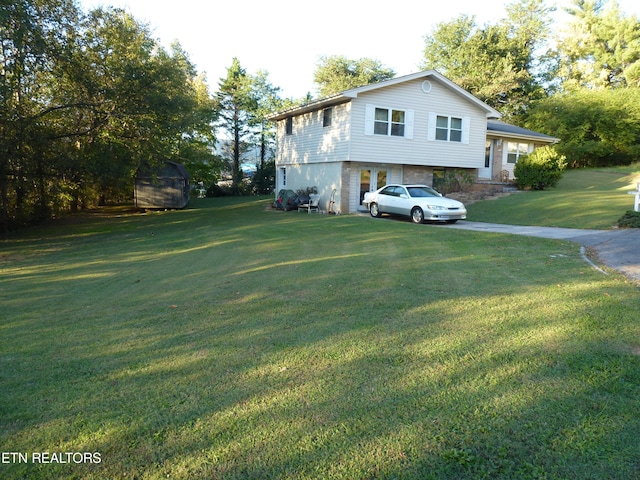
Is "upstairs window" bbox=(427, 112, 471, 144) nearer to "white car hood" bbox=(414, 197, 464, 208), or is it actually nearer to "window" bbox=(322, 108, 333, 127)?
"window" bbox=(322, 108, 333, 127)

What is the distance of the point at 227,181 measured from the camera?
46406mm

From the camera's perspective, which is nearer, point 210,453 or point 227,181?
point 210,453

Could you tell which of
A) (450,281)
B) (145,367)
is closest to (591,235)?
(450,281)

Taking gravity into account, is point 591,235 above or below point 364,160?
below

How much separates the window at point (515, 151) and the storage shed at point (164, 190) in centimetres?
1965

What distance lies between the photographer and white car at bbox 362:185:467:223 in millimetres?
15914

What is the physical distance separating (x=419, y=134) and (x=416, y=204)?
21.3ft

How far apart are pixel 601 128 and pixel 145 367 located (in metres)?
39.7

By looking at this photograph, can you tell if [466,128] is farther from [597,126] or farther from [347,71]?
[347,71]

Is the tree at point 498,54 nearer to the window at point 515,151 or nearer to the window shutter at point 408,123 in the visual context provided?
the window at point 515,151

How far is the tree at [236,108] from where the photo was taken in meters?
45.9

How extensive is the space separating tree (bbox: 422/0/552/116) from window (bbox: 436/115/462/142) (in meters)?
20.7

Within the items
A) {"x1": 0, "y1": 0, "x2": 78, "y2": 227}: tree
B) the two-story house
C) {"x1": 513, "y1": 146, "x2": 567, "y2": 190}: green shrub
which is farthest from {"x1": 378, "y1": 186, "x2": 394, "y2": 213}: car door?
{"x1": 0, "y1": 0, "x2": 78, "y2": 227}: tree

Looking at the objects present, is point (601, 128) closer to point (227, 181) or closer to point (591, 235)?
point (591, 235)
